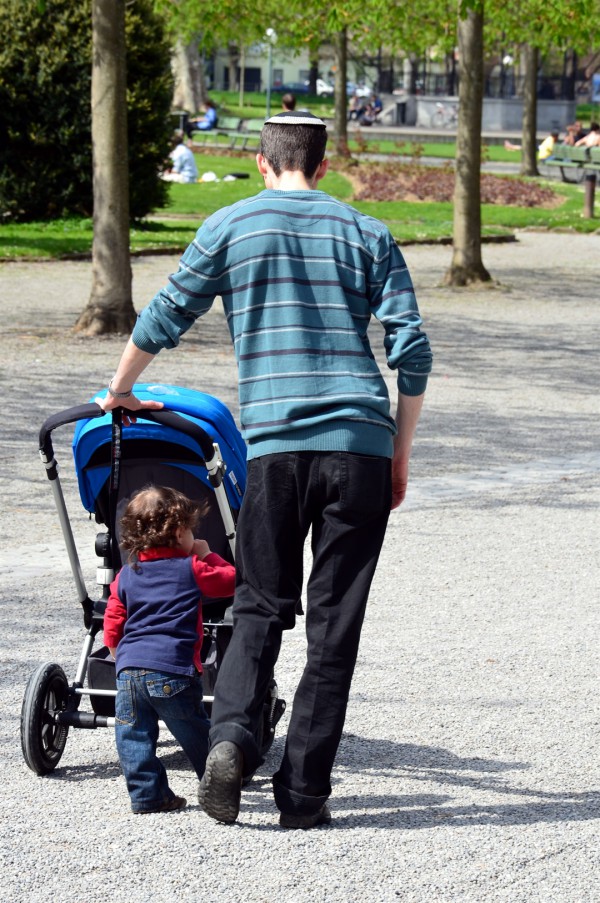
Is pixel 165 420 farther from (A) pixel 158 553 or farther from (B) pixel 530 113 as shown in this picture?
(B) pixel 530 113

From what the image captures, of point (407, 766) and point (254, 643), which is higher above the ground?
point (254, 643)

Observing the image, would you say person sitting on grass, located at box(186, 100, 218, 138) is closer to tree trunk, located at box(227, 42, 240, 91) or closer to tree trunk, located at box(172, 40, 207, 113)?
tree trunk, located at box(172, 40, 207, 113)

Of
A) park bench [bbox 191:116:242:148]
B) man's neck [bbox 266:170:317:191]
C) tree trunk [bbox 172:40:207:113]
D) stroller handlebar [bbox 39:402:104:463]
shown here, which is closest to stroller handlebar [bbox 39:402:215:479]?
stroller handlebar [bbox 39:402:104:463]

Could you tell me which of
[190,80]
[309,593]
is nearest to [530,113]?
[190,80]

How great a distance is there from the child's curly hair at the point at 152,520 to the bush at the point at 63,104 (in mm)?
17455

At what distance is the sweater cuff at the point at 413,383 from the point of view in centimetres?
379

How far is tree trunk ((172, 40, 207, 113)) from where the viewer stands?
5256cm

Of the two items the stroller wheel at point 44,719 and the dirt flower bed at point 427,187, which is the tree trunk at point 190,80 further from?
the stroller wheel at point 44,719

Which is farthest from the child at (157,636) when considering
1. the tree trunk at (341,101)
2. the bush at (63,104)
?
the tree trunk at (341,101)

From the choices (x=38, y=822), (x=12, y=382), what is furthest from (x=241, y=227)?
(x=12, y=382)

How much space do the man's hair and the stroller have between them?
817mm

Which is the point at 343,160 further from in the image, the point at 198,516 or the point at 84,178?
the point at 198,516

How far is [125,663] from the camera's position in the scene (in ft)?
13.2

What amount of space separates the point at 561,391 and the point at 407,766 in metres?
7.49
